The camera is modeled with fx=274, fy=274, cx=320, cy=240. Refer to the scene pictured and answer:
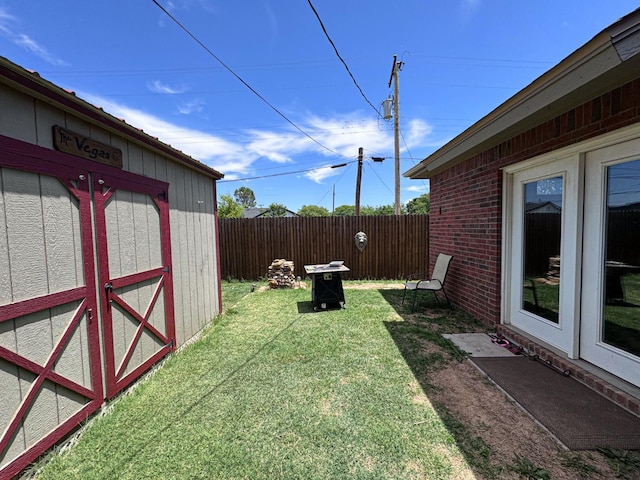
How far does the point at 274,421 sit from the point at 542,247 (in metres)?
3.15

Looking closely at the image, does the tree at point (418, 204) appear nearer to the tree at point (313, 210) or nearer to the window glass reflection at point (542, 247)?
the tree at point (313, 210)

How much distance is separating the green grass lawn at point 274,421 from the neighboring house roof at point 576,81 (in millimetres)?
2482

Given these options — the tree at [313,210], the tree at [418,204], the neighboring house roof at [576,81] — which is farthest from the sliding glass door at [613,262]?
the tree at [313,210]

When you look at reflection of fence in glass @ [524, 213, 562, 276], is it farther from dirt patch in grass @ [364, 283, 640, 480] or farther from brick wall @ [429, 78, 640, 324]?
dirt patch in grass @ [364, 283, 640, 480]

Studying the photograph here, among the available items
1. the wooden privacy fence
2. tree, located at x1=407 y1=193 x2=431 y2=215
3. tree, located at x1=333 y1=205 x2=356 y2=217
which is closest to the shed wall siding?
the wooden privacy fence

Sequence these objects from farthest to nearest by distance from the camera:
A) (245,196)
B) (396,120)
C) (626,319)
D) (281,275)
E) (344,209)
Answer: (245,196) → (344,209) → (396,120) → (281,275) → (626,319)

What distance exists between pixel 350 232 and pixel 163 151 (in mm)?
5376

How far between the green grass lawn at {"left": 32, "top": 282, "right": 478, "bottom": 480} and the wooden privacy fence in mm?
4308

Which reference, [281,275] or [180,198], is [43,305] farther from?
[281,275]

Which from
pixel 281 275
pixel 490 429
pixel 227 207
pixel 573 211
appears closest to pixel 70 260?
pixel 490 429

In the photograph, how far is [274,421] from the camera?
199cm

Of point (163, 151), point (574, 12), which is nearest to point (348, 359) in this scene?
point (163, 151)

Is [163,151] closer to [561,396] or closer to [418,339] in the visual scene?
[418,339]

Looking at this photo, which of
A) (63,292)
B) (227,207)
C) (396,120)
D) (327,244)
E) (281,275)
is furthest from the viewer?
(227,207)
